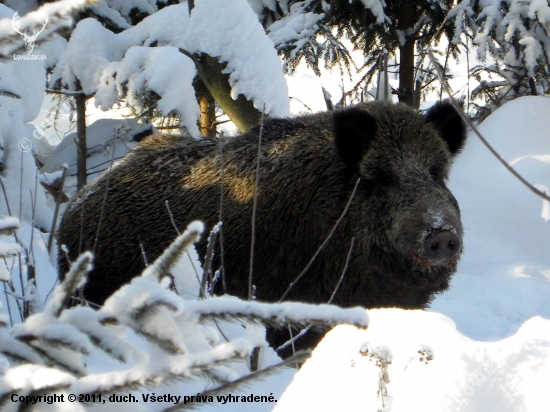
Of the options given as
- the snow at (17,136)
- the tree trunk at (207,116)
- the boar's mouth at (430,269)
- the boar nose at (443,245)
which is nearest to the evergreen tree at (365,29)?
the tree trunk at (207,116)

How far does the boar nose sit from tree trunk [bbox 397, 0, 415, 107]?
616cm

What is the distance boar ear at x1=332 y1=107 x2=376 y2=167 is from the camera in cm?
382

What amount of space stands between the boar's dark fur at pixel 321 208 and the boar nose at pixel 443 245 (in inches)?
Answer: 5.1

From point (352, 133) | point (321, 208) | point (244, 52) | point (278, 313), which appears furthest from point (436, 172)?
point (278, 313)

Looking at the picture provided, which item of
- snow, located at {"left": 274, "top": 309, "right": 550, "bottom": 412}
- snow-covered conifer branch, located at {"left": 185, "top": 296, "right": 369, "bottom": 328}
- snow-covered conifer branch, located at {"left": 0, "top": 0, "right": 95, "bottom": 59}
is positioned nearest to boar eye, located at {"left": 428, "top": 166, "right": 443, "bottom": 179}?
snow, located at {"left": 274, "top": 309, "right": 550, "bottom": 412}

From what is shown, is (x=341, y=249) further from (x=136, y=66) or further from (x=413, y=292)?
(x=136, y=66)

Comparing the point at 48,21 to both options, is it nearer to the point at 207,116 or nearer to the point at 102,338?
the point at 102,338

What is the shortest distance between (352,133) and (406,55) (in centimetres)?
615

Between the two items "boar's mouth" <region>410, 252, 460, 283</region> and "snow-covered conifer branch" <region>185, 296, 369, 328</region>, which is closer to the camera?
"snow-covered conifer branch" <region>185, 296, 369, 328</region>

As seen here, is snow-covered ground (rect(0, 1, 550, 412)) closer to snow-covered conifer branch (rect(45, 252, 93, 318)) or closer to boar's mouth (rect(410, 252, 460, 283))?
snow-covered conifer branch (rect(45, 252, 93, 318))

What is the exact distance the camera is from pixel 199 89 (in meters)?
8.16

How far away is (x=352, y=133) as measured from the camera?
387cm

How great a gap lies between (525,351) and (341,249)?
2120 mm

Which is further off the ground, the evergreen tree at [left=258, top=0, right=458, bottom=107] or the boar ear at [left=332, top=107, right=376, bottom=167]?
the evergreen tree at [left=258, top=0, right=458, bottom=107]
